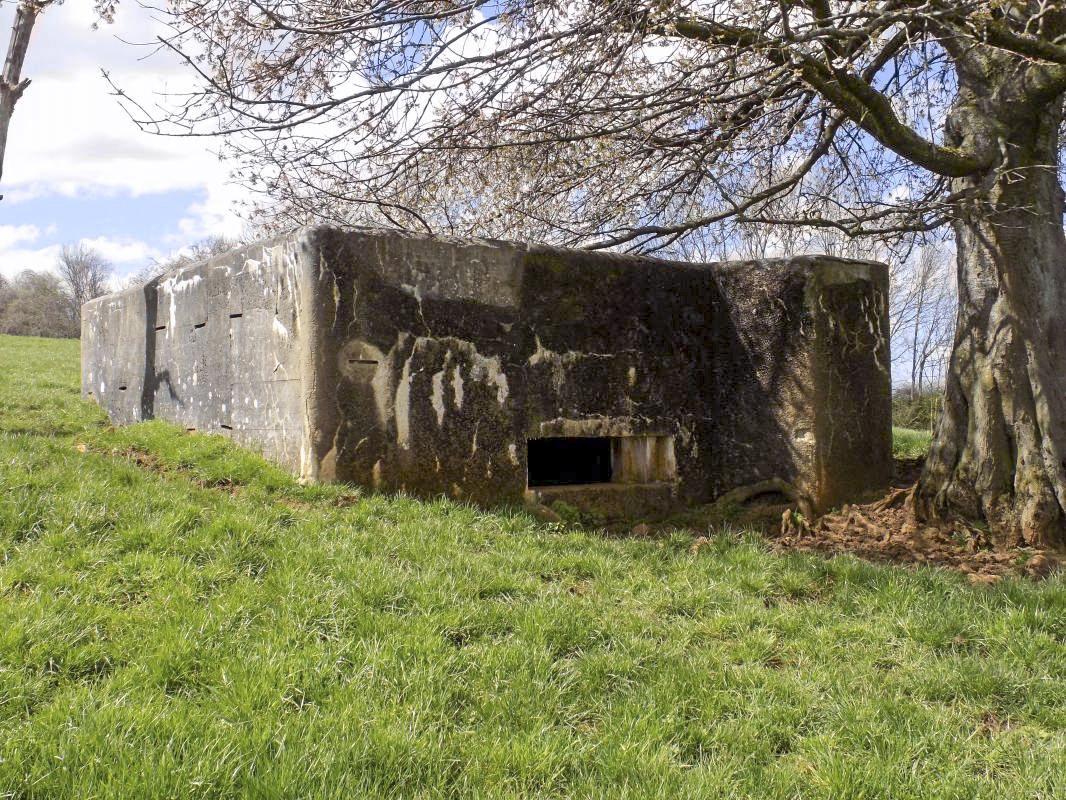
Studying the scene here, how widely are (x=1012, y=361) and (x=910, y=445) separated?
3.74 meters

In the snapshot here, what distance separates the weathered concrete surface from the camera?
17.9ft

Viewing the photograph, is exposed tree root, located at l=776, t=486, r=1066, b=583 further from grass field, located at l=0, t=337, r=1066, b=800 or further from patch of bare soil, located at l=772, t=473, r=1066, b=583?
grass field, located at l=0, t=337, r=1066, b=800

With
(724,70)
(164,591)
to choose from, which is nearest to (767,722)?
(164,591)

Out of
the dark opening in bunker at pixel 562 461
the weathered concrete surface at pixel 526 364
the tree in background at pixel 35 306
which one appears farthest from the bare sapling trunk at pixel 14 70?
the tree in background at pixel 35 306

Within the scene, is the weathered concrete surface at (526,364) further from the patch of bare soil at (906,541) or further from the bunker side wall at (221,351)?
the patch of bare soil at (906,541)

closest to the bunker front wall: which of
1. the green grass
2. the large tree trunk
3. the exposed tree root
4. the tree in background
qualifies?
the exposed tree root

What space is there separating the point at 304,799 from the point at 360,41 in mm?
4844

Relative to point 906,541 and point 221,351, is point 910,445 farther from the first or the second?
point 221,351

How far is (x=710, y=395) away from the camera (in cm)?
676

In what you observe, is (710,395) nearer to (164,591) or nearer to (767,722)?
(767,722)

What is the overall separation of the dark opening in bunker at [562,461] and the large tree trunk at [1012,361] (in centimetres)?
283

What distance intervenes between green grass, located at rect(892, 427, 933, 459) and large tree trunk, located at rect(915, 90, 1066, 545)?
2.06 m

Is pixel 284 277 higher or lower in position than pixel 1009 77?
lower

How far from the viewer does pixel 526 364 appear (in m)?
5.97
